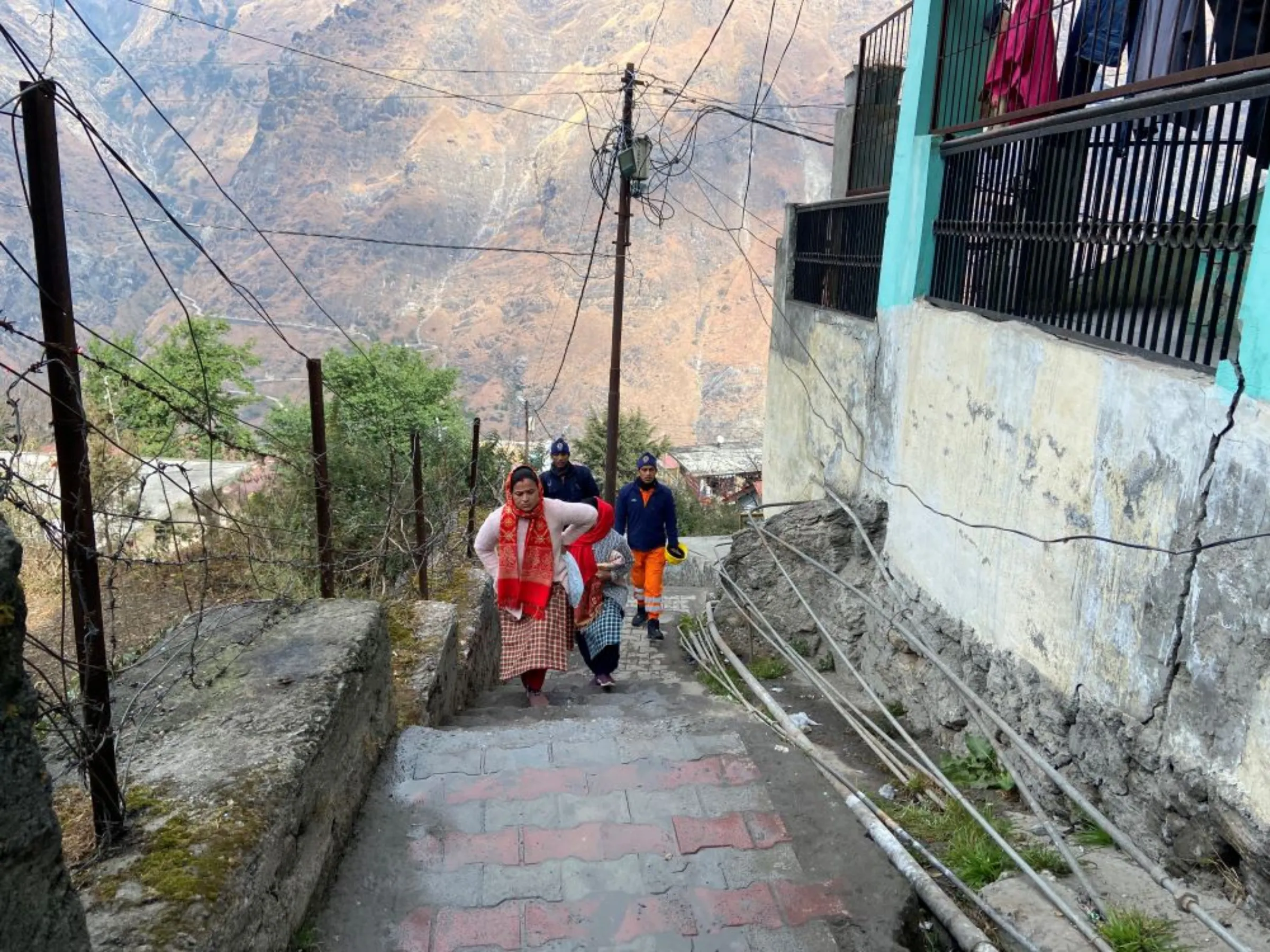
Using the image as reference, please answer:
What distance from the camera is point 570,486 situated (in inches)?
234

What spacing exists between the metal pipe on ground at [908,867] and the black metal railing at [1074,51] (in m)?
2.61

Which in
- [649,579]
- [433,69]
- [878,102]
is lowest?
[649,579]

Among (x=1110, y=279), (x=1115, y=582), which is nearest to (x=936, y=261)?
(x=1110, y=279)

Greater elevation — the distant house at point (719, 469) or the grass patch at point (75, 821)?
the grass patch at point (75, 821)

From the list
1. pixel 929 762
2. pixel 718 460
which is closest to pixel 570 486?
pixel 929 762

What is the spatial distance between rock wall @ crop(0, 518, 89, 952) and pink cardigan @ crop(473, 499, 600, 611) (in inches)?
129

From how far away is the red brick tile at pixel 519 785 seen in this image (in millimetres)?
3238

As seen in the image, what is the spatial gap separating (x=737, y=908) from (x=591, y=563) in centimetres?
263

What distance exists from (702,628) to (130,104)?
140010 millimetres

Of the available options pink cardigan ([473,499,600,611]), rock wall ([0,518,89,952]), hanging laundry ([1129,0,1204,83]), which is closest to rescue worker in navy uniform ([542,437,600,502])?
pink cardigan ([473,499,600,611])

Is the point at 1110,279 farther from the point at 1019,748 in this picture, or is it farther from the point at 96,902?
the point at 96,902

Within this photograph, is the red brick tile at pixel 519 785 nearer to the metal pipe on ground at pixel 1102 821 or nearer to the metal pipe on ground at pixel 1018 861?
the metal pipe on ground at pixel 1018 861

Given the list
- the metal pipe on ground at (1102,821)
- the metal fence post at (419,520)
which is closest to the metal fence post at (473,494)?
the metal fence post at (419,520)

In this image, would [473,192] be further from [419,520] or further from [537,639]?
[537,639]
